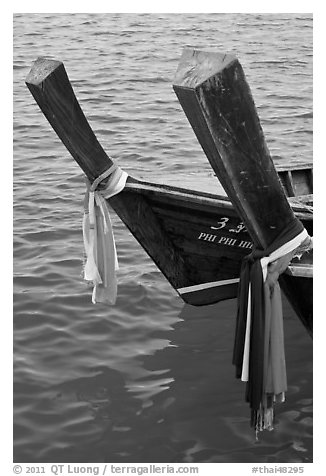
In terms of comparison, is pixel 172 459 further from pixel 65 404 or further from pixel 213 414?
pixel 65 404

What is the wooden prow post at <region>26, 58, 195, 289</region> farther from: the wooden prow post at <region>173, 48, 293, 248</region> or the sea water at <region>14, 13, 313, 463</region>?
the wooden prow post at <region>173, 48, 293, 248</region>

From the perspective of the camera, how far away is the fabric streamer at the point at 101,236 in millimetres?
5055

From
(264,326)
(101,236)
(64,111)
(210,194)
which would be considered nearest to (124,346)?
(101,236)

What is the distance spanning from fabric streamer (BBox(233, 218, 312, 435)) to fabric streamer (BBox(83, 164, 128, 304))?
3.73ft

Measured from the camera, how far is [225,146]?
3756 mm

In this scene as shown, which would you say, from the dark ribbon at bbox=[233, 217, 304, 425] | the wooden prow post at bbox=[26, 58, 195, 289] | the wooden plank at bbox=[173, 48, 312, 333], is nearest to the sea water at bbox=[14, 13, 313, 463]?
the wooden prow post at bbox=[26, 58, 195, 289]

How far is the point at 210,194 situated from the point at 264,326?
133 centimetres

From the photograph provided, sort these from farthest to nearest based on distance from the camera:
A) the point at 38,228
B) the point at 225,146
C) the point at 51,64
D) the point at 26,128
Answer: the point at 26,128 → the point at 38,228 → the point at 51,64 → the point at 225,146

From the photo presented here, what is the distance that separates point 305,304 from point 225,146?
5.60 feet

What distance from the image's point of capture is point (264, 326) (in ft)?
14.0

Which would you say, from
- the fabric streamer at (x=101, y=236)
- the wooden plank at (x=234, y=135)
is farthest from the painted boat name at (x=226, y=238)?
the wooden plank at (x=234, y=135)

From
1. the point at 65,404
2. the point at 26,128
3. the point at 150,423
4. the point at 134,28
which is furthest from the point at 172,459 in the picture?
the point at 134,28

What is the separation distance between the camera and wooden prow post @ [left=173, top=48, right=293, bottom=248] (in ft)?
11.8

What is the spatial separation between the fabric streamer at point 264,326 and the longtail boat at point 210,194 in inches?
5.3
